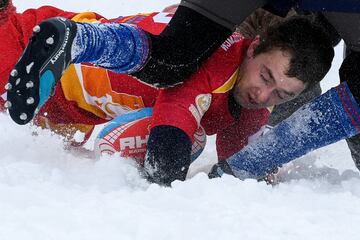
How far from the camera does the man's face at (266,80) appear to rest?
146 centimetres

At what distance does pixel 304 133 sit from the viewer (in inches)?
54.9

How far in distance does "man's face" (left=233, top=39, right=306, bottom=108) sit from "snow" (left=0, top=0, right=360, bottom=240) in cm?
21

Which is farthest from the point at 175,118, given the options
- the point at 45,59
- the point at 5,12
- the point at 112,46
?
the point at 5,12

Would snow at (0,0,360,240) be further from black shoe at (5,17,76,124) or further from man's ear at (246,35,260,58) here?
man's ear at (246,35,260,58)

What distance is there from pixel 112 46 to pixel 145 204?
0.44 m

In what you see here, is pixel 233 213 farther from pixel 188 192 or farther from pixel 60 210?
pixel 60 210

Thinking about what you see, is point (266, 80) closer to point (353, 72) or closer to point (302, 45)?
point (302, 45)

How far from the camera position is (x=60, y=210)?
0.94 m

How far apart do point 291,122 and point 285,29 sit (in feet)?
0.74

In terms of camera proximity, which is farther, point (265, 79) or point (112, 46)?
point (265, 79)

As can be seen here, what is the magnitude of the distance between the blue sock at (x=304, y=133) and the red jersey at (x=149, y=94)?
0.15m

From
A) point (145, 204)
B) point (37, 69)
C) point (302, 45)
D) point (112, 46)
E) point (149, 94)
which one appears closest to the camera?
point (145, 204)

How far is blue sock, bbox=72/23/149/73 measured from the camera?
4.15 ft

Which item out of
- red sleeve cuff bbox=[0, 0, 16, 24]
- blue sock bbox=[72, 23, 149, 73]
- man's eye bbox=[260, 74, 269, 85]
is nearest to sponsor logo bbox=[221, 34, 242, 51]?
man's eye bbox=[260, 74, 269, 85]
